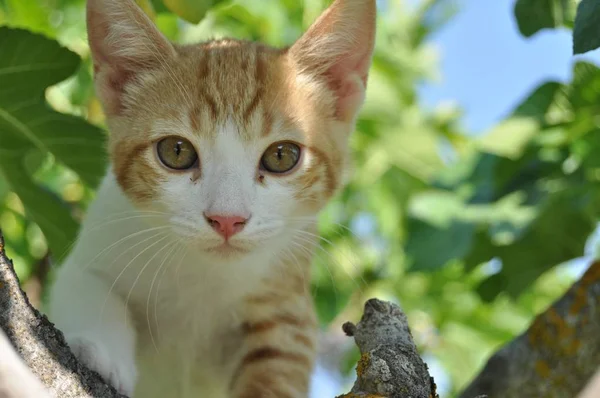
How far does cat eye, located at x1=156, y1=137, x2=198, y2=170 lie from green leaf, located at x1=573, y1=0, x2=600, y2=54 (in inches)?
42.8

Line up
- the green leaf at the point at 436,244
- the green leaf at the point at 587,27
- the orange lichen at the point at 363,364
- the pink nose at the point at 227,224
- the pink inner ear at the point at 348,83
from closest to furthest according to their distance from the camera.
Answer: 1. the orange lichen at the point at 363,364
2. the green leaf at the point at 587,27
3. the pink nose at the point at 227,224
4. the pink inner ear at the point at 348,83
5. the green leaf at the point at 436,244

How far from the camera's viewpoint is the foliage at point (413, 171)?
2312 mm

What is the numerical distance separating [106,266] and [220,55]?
0.77 metres

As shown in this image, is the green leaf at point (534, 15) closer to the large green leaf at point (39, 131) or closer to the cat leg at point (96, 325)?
the large green leaf at point (39, 131)

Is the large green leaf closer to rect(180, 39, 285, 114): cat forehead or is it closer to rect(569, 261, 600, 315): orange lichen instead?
rect(180, 39, 285, 114): cat forehead

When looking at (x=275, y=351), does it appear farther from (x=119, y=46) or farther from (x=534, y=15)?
(x=534, y=15)

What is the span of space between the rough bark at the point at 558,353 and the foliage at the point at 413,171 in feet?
1.01

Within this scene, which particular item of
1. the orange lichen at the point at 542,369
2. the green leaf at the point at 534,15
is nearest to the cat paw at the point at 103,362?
the orange lichen at the point at 542,369

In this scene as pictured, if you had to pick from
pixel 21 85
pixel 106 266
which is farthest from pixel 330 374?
pixel 21 85

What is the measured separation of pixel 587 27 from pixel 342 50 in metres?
0.96

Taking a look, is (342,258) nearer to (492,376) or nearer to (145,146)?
(492,376)

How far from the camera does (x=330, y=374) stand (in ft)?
16.7

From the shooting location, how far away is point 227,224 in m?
2.12

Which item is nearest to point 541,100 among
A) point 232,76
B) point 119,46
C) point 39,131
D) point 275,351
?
point 232,76
